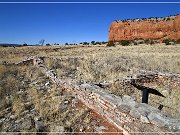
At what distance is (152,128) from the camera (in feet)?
18.4

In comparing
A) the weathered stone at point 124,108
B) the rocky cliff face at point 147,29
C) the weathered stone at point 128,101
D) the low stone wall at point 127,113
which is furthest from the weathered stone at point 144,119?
the rocky cliff face at point 147,29

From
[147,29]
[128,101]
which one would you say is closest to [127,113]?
[128,101]

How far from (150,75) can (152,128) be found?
792 cm

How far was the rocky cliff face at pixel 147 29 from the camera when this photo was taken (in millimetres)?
87062

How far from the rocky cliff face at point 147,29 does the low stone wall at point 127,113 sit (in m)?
79.2

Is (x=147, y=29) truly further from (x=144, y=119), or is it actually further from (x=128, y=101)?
(x=144, y=119)

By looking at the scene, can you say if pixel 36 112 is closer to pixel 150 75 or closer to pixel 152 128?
pixel 152 128

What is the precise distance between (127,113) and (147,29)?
93939mm

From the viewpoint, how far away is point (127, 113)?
255 inches

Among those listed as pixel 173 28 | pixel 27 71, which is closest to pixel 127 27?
pixel 173 28

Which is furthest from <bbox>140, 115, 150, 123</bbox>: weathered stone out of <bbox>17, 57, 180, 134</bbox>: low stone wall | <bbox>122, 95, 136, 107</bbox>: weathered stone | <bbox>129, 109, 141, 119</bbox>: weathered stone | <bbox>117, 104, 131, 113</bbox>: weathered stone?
<bbox>122, 95, 136, 107</bbox>: weathered stone

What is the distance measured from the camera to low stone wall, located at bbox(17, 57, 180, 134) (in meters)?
5.55

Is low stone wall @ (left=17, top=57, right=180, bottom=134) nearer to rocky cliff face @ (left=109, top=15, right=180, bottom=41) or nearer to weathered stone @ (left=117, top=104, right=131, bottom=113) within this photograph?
weathered stone @ (left=117, top=104, right=131, bottom=113)

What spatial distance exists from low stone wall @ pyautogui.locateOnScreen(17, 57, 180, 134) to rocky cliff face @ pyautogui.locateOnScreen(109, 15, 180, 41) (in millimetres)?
79155
